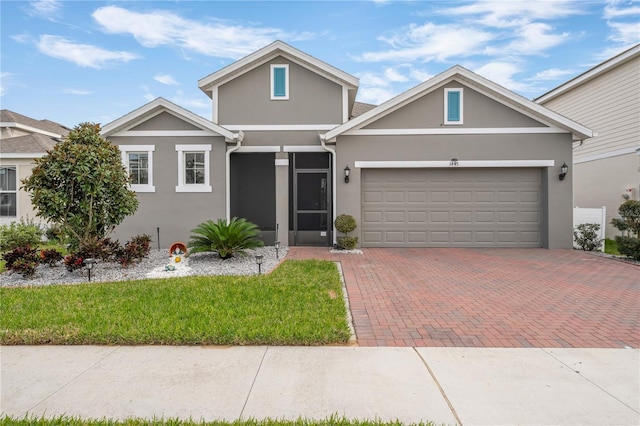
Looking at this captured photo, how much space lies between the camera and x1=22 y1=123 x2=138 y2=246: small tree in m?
7.53

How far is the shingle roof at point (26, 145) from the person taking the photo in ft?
47.7

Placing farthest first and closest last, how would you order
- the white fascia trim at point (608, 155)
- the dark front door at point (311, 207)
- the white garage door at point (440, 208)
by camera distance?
the white fascia trim at point (608, 155) < the dark front door at point (311, 207) < the white garage door at point (440, 208)

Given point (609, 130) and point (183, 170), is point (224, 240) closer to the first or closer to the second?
point (183, 170)

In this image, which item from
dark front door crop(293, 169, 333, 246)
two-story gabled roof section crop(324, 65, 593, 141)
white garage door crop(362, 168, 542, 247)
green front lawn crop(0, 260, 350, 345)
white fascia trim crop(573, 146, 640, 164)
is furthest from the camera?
white fascia trim crop(573, 146, 640, 164)

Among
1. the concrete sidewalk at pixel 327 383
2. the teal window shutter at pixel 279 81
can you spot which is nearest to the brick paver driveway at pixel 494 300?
the concrete sidewalk at pixel 327 383

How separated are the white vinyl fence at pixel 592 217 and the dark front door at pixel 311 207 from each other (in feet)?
28.0

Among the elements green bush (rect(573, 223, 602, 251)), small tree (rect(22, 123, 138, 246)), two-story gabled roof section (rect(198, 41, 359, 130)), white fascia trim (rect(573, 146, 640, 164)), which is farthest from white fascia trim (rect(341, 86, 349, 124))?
white fascia trim (rect(573, 146, 640, 164))

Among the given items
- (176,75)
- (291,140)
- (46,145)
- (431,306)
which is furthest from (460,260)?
(46,145)

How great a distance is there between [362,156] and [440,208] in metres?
3.15

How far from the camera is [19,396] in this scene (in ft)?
10.3

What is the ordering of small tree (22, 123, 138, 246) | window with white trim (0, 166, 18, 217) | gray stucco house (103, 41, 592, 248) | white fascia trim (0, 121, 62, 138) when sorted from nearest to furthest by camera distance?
small tree (22, 123, 138, 246) → gray stucco house (103, 41, 592, 248) → window with white trim (0, 166, 18, 217) → white fascia trim (0, 121, 62, 138)

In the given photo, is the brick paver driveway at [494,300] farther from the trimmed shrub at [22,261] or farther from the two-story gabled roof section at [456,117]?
the trimmed shrub at [22,261]

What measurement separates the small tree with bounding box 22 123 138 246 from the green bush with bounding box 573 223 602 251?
13.6 meters

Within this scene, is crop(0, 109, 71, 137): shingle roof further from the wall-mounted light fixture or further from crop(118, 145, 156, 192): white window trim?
the wall-mounted light fixture
